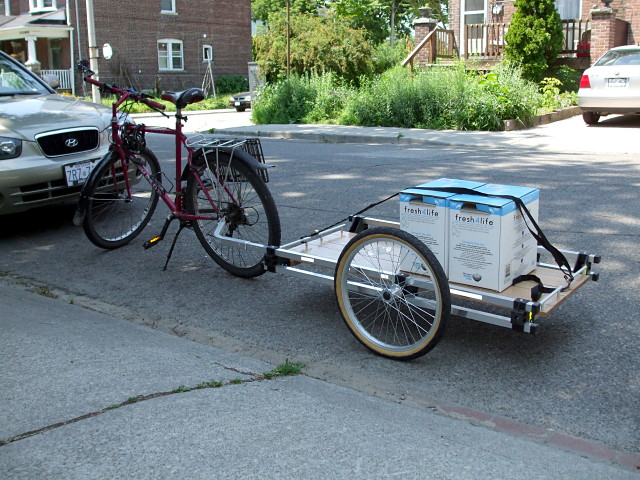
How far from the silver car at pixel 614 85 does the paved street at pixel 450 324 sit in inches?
227

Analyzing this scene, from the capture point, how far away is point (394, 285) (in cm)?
412

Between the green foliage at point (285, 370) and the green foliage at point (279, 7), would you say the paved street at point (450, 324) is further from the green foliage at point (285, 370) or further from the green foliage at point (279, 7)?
the green foliage at point (279, 7)

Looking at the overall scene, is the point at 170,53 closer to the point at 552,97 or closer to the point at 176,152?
the point at 552,97

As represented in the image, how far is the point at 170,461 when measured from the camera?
9.60 feet

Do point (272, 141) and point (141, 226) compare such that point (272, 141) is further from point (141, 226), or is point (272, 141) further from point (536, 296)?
point (536, 296)

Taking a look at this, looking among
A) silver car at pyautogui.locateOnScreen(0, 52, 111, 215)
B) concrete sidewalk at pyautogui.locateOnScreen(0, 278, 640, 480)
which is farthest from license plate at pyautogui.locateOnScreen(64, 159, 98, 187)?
concrete sidewalk at pyautogui.locateOnScreen(0, 278, 640, 480)

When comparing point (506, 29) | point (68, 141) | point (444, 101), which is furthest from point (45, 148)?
point (506, 29)

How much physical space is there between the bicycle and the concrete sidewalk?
1454mm

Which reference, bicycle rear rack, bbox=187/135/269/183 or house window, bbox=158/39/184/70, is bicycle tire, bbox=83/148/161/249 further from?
house window, bbox=158/39/184/70

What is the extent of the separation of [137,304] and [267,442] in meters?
2.45

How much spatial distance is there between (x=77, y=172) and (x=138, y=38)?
3419 centimetres

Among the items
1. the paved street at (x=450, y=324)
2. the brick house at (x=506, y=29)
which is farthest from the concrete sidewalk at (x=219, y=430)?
the brick house at (x=506, y=29)

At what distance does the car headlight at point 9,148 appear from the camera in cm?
663

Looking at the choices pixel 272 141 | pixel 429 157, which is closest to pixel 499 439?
pixel 429 157
